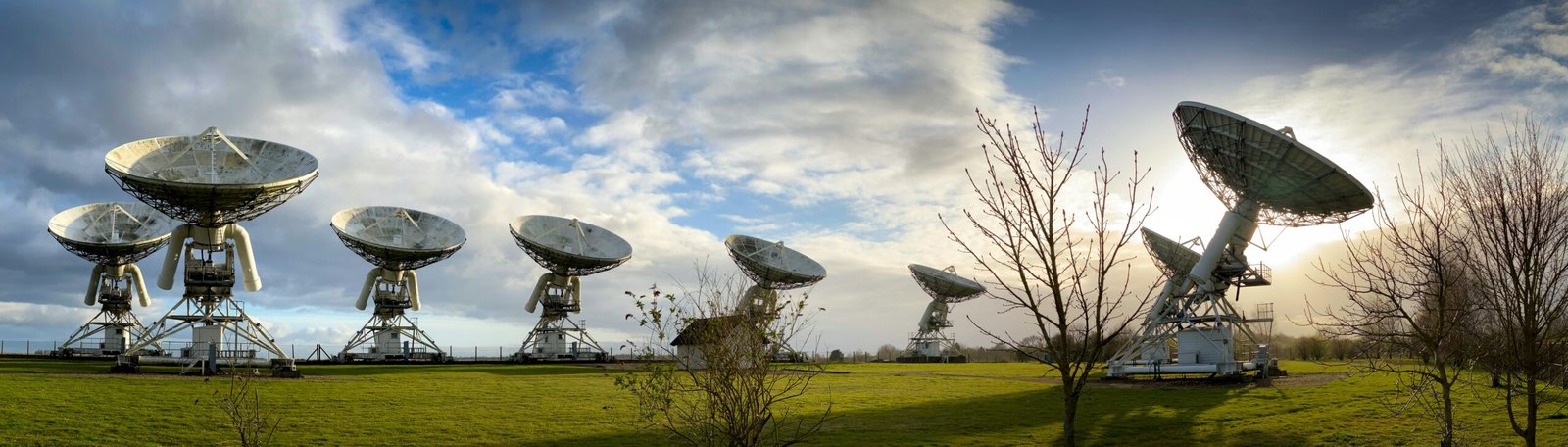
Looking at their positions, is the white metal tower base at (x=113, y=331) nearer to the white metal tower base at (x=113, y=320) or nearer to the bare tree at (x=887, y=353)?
the white metal tower base at (x=113, y=320)

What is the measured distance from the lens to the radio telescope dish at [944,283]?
3553 inches

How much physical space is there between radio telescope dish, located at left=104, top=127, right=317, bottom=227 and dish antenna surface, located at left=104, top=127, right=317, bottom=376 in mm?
43

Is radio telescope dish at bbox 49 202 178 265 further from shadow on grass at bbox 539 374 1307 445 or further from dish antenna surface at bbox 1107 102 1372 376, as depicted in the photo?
dish antenna surface at bbox 1107 102 1372 376

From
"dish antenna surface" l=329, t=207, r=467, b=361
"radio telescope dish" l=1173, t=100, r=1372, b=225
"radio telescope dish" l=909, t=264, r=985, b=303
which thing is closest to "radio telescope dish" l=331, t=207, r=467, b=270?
"dish antenna surface" l=329, t=207, r=467, b=361

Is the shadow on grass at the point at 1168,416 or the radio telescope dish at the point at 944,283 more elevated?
the radio telescope dish at the point at 944,283

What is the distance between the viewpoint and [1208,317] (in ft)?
161

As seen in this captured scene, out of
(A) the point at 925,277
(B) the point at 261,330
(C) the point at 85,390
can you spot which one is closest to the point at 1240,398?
(C) the point at 85,390

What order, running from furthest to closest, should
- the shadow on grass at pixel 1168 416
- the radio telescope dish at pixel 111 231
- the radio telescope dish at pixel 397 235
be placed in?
the radio telescope dish at pixel 111 231
the radio telescope dish at pixel 397 235
the shadow on grass at pixel 1168 416

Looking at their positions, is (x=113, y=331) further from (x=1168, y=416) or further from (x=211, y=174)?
(x=1168, y=416)

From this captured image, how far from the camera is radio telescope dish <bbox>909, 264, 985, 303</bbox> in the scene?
90.2 meters

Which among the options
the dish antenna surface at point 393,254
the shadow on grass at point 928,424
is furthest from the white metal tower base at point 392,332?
the shadow on grass at point 928,424

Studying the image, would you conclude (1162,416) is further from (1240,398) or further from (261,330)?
(261,330)

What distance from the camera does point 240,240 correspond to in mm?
50031

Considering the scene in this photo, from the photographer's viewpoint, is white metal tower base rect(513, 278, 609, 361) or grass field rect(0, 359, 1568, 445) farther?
white metal tower base rect(513, 278, 609, 361)
